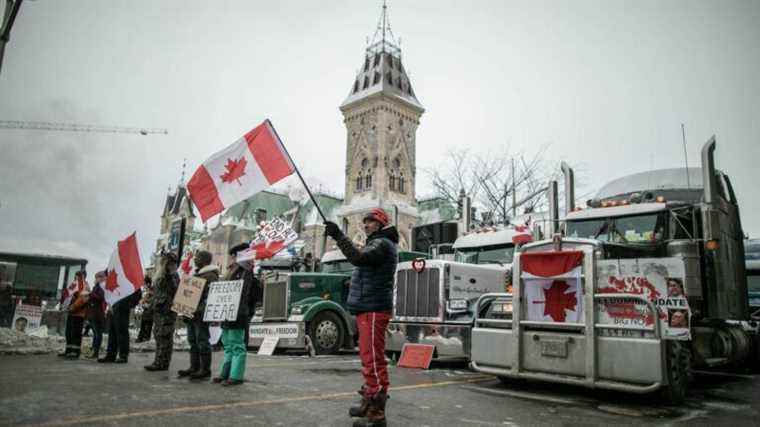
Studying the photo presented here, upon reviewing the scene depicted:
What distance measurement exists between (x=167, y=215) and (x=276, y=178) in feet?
339

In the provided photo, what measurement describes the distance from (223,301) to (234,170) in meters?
1.92

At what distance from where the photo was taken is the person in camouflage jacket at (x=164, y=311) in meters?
8.63

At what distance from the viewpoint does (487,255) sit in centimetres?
1201

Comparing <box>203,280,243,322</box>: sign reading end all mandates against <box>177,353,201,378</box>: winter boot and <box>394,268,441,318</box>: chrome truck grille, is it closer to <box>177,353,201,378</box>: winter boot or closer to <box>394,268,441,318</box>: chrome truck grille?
<box>177,353,201,378</box>: winter boot

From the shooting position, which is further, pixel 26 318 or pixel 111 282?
pixel 26 318

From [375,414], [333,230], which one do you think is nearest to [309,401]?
[375,414]

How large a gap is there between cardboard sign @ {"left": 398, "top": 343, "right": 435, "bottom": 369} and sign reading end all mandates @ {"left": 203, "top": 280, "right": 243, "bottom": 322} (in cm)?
422

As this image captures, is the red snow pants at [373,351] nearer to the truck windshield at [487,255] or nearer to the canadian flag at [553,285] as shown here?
the canadian flag at [553,285]

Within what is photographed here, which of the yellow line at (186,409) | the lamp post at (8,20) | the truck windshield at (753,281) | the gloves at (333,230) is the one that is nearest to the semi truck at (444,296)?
the yellow line at (186,409)

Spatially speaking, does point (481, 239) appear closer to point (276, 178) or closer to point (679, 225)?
point (679, 225)

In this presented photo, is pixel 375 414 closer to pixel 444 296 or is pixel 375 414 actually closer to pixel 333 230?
pixel 333 230

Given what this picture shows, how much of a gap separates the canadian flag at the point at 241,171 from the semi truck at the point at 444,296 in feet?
14.7

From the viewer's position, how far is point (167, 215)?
335ft

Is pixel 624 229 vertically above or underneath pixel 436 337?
above
